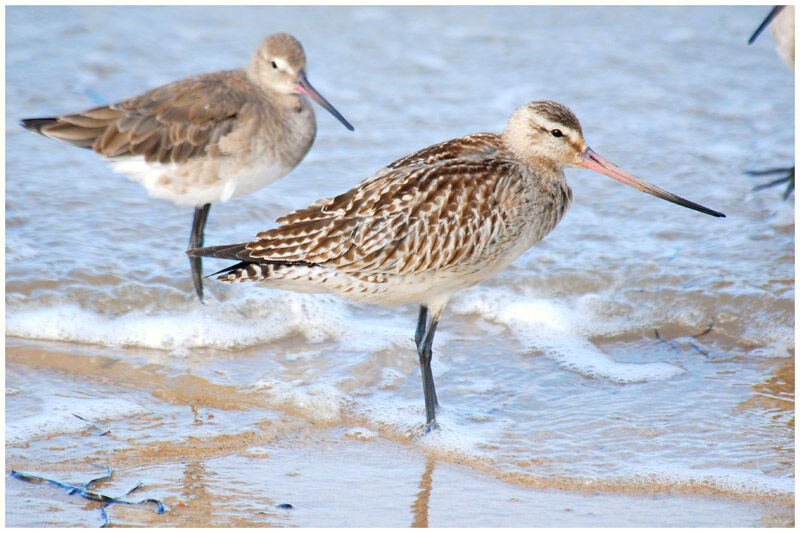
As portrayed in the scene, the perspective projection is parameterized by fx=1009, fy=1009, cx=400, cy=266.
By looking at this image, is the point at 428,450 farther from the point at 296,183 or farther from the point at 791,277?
the point at 296,183

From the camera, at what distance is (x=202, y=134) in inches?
213

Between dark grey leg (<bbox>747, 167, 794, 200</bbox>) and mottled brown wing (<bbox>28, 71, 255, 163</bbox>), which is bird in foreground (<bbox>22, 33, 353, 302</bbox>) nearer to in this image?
mottled brown wing (<bbox>28, 71, 255, 163</bbox>)

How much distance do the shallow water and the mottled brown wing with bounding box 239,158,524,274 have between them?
75 centimetres

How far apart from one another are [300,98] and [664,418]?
283 centimetres

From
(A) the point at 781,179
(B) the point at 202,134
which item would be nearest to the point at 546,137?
(B) the point at 202,134

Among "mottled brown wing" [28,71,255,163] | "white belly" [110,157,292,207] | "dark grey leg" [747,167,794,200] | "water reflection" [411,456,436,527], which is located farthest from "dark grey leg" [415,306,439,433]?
"dark grey leg" [747,167,794,200]

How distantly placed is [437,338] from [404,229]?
1.28m

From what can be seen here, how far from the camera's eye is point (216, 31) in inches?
383

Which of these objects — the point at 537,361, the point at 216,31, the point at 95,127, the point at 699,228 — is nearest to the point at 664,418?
the point at 537,361

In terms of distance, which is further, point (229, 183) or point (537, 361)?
point (229, 183)

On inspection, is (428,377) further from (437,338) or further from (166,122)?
(166,122)

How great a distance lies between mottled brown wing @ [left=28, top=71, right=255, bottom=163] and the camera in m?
5.41

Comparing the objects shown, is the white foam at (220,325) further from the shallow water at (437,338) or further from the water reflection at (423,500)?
the water reflection at (423,500)

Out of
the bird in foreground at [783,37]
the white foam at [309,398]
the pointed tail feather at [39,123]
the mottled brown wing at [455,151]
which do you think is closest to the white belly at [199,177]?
the pointed tail feather at [39,123]
